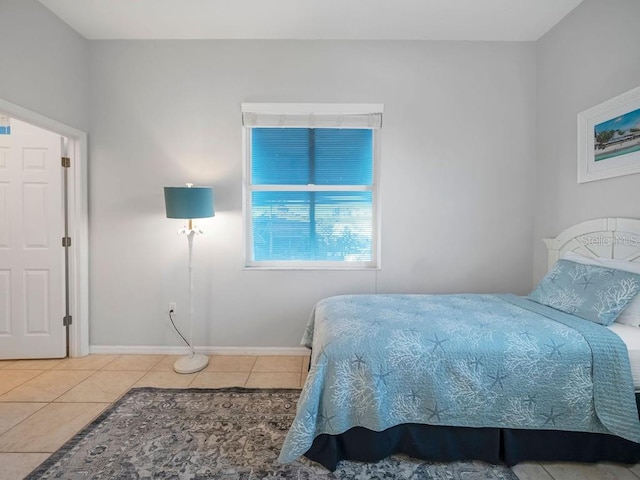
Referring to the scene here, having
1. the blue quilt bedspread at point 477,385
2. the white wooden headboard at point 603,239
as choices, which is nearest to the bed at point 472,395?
the blue quilt bedspread at point 477,385

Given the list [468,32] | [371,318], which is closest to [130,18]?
[468,32]

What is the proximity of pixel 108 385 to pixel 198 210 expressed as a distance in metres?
1.49

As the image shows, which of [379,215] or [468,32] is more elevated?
[468,32]

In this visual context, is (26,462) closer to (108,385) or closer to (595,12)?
(108,385)

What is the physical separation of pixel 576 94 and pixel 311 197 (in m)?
2.28

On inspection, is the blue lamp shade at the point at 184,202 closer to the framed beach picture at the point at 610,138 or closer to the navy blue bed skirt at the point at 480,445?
the navy blue bed skirt at the point at 480,445

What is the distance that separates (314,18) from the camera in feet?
7.86

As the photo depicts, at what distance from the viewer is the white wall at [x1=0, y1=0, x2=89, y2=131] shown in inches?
80.7

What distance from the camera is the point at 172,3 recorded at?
2.25 m

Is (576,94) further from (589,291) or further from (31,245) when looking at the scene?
(31,245)

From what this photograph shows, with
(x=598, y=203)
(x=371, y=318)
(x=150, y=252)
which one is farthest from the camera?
(x=150, y=252)

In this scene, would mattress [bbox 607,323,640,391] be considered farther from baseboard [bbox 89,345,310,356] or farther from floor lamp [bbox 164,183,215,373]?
floor lamp [bbox 164,183,215,373]

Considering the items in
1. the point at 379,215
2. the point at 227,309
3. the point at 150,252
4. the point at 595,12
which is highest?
the point at 595,12

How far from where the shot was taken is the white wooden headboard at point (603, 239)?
1860 millimetres
